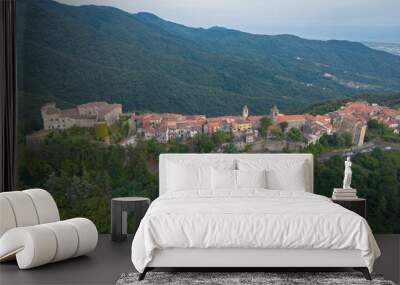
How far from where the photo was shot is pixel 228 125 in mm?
8953

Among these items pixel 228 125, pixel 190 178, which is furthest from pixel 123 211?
pixel 228 125

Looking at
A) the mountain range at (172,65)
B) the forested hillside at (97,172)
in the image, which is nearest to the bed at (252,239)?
the forested hillside at (97,172)

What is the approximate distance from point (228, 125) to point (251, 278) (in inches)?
136

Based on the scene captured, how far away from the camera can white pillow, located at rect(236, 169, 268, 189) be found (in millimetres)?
7652

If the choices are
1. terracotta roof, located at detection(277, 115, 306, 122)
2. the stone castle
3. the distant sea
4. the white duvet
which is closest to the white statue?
terracotta roof, located at detection(277, 115, 306, 122)

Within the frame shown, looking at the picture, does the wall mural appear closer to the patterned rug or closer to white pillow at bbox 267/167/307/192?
white pillow at bbox 267/167/307/192

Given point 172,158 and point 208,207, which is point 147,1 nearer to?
point 172,158

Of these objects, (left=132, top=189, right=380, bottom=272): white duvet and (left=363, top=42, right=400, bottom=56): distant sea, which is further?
(left=363, top=42, right=400, bottom=56): distant sea

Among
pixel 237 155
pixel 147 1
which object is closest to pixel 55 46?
pixel 147 1

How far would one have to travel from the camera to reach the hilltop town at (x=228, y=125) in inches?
349

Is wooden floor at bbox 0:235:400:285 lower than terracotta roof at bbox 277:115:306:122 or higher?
lower

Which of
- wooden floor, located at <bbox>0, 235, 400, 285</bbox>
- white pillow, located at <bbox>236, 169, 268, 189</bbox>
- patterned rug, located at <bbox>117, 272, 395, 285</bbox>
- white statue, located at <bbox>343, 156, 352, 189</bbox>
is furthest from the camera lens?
white statue, located at <bbox>343, 156, 352, 189</bbox>

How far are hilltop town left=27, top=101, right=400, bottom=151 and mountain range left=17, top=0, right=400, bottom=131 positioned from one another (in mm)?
110

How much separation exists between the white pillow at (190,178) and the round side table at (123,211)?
0.37m
